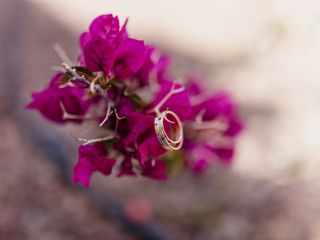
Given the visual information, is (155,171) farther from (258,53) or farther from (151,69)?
(258,53)

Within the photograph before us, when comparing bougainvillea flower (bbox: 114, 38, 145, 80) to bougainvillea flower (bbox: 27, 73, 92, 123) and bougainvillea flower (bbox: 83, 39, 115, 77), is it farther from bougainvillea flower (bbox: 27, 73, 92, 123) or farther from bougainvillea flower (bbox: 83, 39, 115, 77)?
bougainvillea flower (bbox: 27, 73, 92, 123)

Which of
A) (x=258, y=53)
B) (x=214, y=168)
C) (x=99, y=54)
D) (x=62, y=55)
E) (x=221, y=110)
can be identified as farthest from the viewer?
(x=258, y=53)

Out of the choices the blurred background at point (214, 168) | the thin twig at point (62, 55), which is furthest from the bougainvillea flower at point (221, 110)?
the blurred background at point (214, 168)

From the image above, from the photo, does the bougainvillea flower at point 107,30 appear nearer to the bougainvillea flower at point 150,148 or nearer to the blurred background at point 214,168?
the bougainvillea flower at point 150,148

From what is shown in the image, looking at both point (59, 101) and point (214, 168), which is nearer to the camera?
point (59, 101)

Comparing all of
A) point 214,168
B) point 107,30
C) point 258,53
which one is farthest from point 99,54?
point 258,53

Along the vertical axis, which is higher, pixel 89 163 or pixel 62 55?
pixel 62 55

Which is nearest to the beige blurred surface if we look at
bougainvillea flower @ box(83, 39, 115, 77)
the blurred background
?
Answer: the blurred background
